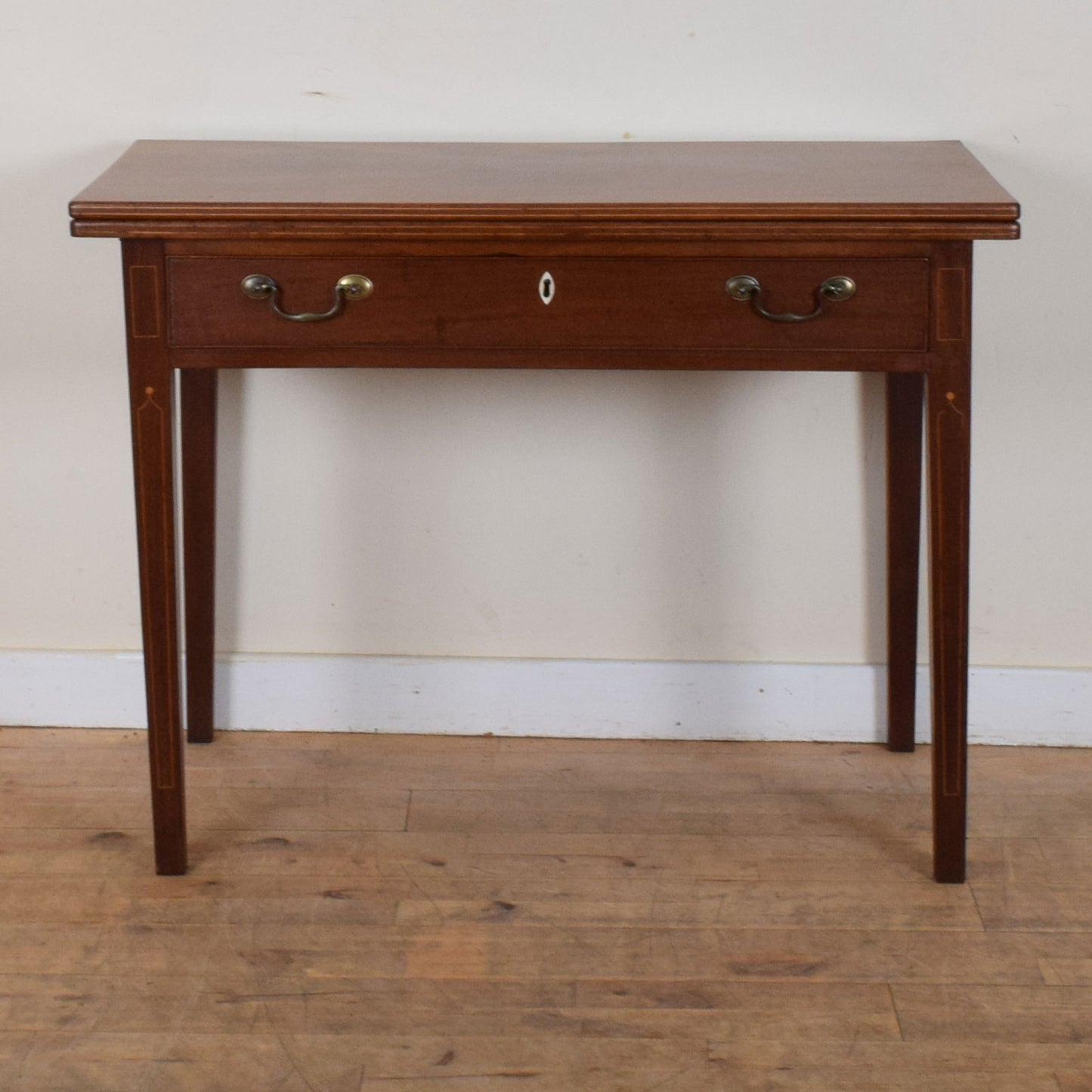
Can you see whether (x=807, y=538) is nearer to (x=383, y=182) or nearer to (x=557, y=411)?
(x=557, y=411)

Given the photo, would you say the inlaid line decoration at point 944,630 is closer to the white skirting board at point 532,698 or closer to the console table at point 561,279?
the console table at point 561,279

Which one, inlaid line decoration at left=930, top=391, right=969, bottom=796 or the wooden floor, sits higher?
inlaid line decoration at left=930, top=391, right=969, bottom=796

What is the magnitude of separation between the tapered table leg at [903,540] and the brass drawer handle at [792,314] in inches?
19.9

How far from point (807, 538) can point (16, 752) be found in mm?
1355

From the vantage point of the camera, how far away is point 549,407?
7.84ft

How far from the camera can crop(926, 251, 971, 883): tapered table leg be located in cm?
182

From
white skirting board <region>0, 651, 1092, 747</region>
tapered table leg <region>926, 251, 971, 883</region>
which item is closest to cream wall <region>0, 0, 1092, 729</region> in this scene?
white skirting board <region>0, 651, 1092, 747</region>

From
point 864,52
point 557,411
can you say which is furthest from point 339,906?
point 864,52

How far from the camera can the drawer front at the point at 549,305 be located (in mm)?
1823

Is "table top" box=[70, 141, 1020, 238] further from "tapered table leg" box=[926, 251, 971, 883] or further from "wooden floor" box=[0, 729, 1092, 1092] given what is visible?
"wooden floor" box=[0, 729, 1092, 1092]

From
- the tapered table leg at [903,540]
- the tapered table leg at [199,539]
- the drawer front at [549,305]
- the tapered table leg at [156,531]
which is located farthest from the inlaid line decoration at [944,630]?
the tapered table leg at [199,539]

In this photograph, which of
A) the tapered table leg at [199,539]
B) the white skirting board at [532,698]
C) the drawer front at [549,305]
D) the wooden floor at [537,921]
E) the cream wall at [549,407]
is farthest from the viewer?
the white skirting board at [532,698]

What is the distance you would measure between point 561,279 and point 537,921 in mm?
845

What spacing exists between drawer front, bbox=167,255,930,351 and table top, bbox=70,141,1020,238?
0.20 ft
